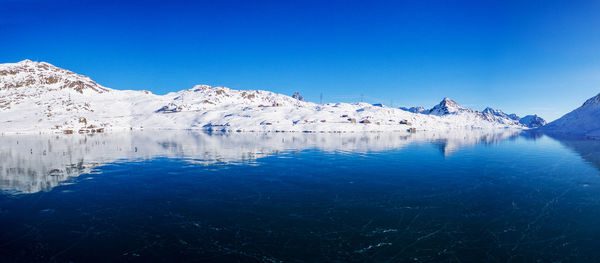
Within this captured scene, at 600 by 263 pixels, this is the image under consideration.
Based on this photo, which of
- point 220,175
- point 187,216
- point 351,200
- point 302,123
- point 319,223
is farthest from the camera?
point 302,123

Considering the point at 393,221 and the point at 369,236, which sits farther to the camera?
the point at 393,221

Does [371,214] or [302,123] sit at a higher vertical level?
[302,123]

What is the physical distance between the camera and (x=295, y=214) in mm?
24547

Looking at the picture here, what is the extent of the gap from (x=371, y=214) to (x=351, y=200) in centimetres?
419

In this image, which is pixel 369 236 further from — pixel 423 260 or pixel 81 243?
pixel 81 243

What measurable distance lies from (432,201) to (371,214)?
8.03 m

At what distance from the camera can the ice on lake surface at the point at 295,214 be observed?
1812 cm

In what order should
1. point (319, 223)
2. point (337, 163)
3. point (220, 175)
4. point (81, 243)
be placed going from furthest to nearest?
1. point (337, 163)
2. point (220, 175)
3. point (319, 223)
4. point (81, 243)

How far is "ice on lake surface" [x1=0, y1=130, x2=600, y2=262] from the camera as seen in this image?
59.5 ft

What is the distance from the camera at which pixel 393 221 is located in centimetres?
2302

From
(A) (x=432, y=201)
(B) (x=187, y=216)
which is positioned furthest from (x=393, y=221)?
(B) (x=187, y=216)

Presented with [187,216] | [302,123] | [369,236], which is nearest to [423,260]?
[369,236]

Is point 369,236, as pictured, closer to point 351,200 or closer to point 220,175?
point 351,200

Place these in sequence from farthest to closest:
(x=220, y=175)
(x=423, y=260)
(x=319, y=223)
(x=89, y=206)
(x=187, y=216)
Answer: (x=220, y=175)
(x=89, y=206)
(x=187, y=216)
(x=319, y=223)
(x=423, y=260)
